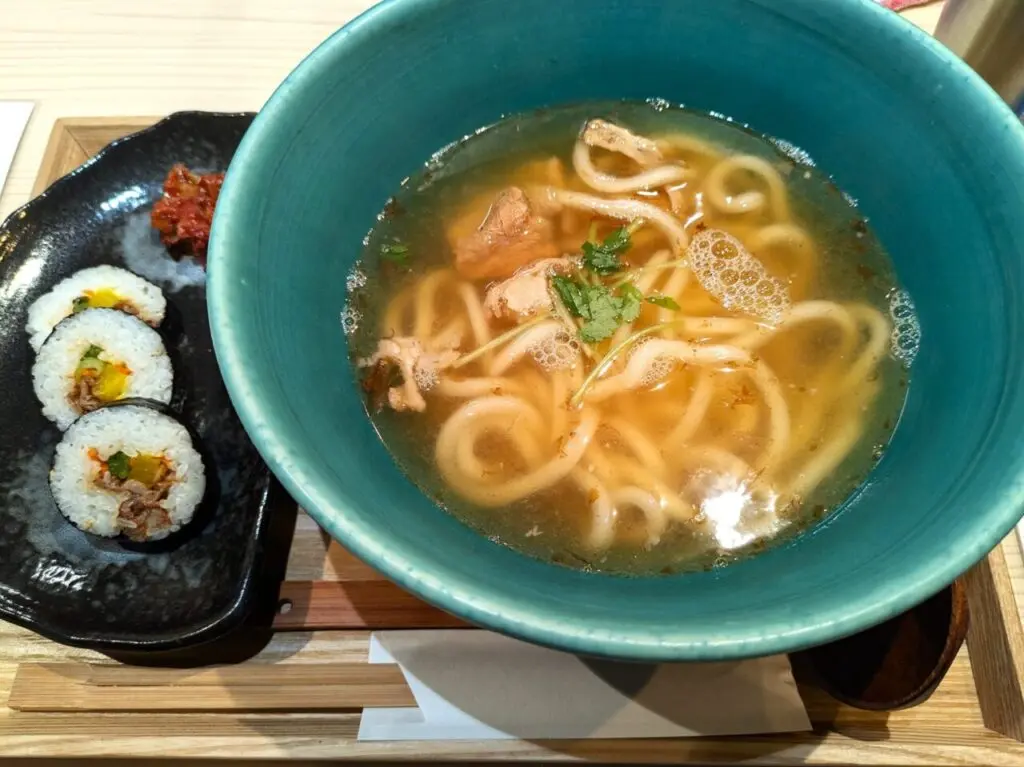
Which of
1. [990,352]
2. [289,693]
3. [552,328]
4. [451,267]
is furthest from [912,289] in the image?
[289,693]

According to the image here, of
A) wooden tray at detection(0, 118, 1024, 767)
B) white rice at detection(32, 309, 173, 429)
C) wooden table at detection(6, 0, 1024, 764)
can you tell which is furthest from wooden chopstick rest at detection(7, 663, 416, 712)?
wooden table at detection(6, 0, 1024, 764)

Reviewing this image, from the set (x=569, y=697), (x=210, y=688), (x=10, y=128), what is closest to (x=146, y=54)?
(x=10, y=128)

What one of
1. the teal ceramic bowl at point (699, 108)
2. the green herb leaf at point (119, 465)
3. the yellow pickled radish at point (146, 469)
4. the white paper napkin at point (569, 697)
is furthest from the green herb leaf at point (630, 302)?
the green herb leaf at point (119, 465)

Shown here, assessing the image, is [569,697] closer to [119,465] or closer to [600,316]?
[600,316]

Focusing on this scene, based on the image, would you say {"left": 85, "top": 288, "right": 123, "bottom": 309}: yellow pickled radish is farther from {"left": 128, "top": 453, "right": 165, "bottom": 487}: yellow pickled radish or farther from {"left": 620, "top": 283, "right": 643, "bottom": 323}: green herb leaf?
{"left": 620, "top": 283, "right": 643, "bottom": 323}: green herb leaf

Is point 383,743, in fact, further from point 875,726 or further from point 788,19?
point 788,19

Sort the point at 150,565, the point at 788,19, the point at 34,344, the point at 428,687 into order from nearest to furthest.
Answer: the point at 788,19 → the point at 428,687 → the point at 150,565 → the point at 34,344

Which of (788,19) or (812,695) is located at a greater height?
(788,19)
